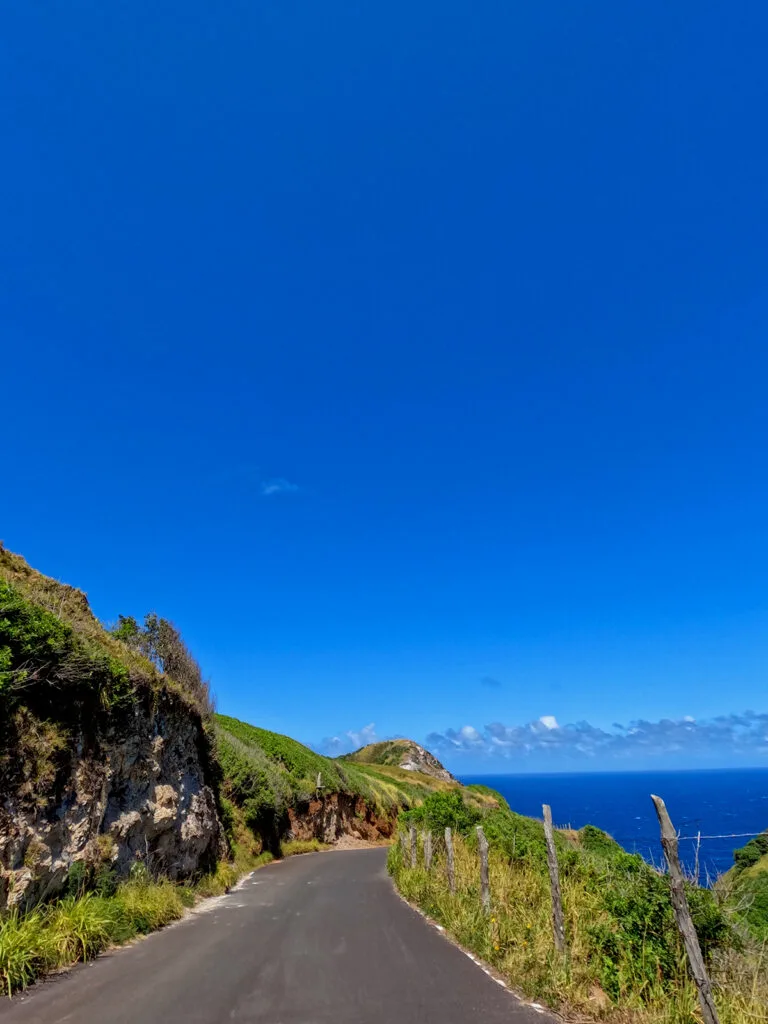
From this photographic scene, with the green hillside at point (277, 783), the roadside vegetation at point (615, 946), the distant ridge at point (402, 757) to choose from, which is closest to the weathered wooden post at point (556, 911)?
the roadside vegetation at point (615, 946)

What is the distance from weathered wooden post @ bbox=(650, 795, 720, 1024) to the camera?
536 centimetres

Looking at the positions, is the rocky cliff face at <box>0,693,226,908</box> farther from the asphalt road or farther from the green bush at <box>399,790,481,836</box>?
the green bush at <box>399,790,481,836</box>

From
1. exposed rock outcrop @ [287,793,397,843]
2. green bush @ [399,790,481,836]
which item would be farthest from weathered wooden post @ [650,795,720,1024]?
exposed rock outcrop @ [287,793,397,843]

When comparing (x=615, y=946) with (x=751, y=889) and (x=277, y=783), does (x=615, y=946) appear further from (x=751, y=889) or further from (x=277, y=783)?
(x=277, y=783)

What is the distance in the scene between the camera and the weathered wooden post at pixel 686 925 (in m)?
5.36

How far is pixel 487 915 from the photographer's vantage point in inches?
392

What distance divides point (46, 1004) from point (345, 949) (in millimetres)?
4593

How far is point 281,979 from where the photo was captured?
311 inches

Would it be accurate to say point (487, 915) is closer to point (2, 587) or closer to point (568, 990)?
point (568, 990)

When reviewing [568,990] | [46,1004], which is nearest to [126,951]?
[46,1004]

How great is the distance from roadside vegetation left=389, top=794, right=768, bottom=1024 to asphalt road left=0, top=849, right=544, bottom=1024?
46cm

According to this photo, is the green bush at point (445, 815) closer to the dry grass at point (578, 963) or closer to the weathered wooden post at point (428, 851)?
the weathered wooden post at point (428, 851)

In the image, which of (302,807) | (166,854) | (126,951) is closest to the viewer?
(126,951)

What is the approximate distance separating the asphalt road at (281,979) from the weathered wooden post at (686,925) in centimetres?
184
